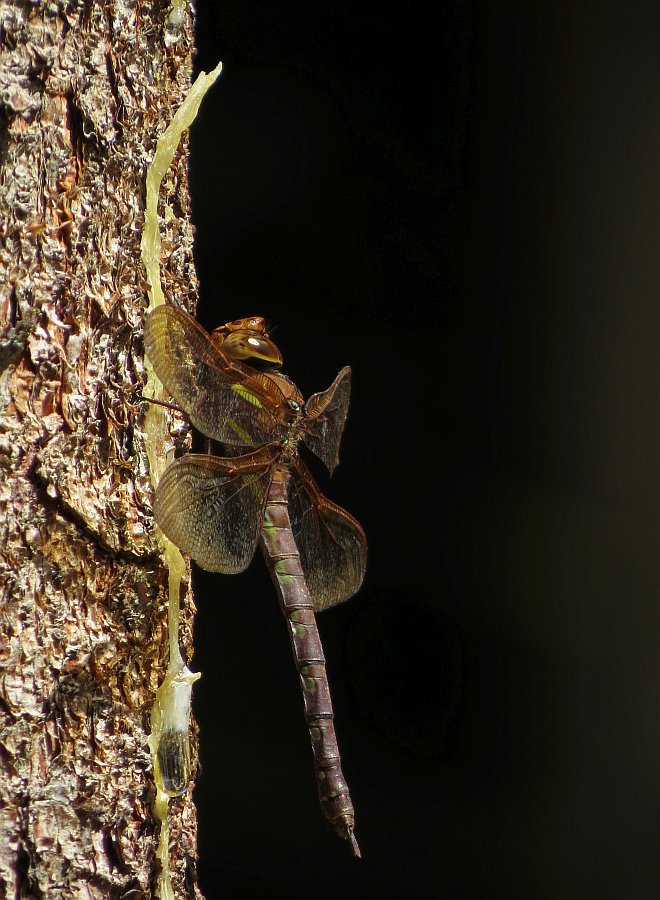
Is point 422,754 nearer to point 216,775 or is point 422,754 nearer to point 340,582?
point 216,775

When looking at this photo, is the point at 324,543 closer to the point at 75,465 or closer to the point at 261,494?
the point at 261,494

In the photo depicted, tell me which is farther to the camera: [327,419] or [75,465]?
[327,419]

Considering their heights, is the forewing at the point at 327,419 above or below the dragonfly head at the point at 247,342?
below

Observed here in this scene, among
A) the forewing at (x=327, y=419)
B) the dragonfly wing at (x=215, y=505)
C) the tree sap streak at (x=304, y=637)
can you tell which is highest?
the forewing at (x=327, y=419)

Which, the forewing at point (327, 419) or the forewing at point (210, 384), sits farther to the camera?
the forewing at point (327, 419)

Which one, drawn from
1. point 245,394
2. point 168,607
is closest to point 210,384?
point 245,394

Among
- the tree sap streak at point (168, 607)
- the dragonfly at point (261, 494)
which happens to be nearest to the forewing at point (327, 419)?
the dragonfly at point (261, 494)

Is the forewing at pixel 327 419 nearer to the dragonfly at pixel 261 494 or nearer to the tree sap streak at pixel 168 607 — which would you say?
the dragonfly at pixel 261 494
